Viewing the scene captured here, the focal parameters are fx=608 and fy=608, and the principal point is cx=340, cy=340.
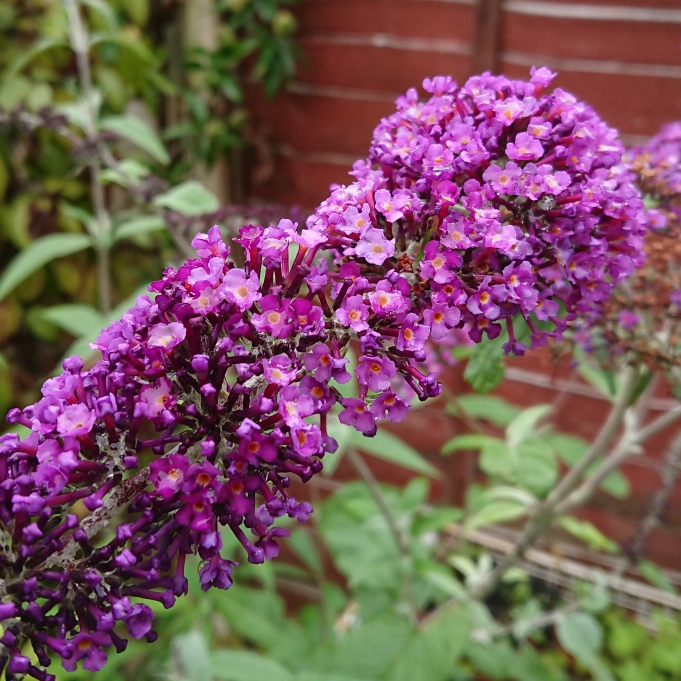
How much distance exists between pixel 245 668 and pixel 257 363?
76 cm

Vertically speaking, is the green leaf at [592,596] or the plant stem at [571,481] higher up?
the plant stem at [571,481]

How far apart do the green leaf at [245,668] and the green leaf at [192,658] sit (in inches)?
1.4

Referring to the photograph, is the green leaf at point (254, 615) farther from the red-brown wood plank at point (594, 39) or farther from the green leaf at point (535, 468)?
the red-brown wood plank at point (594, 39)

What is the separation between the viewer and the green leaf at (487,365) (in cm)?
64

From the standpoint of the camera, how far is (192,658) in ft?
3.52

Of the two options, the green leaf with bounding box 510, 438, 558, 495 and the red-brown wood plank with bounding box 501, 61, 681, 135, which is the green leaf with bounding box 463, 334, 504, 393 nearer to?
the green leaf with bounding box 510, 438, 558, 495

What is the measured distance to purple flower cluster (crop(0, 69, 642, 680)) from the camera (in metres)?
0.41

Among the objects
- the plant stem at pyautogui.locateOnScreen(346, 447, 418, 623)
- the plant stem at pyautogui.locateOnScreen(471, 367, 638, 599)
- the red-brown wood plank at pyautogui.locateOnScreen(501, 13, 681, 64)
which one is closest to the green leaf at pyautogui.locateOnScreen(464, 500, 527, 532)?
the plant stem at pyautogui.locateOnScreen(471, 367, 638, 599)

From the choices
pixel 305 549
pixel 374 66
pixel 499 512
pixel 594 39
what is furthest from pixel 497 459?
pixel 374 66

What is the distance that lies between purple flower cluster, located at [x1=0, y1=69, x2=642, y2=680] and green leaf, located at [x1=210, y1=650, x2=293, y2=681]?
22.8 inches

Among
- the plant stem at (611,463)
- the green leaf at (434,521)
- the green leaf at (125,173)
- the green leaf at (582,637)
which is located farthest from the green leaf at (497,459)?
the green leaf at (125,173)

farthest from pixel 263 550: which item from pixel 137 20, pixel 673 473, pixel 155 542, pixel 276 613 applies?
pixel 137 20

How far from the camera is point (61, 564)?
1.37 feet

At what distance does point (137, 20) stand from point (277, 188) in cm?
58
